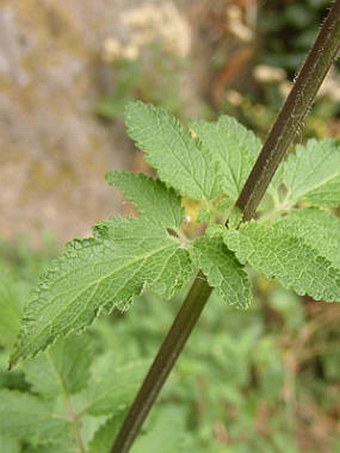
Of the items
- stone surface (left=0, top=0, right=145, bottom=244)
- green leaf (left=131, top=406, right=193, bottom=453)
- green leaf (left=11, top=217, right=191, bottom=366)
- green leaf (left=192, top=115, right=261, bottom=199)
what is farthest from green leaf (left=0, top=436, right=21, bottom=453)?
stone surface (left=0, top=0, right=145, bottom=244)

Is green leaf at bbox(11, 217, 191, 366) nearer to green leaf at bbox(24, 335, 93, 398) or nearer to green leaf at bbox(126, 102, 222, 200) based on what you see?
green leaf at bbox(126, 102, 222, 200)

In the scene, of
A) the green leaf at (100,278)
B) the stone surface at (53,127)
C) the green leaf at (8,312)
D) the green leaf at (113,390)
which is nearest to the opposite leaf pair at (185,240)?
the green leaf at (100,278)

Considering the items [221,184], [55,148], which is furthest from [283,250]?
[55,148]

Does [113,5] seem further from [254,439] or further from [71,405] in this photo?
[71,405]

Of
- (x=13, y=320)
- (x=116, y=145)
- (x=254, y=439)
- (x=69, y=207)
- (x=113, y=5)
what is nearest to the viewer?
(x=13, y=320)

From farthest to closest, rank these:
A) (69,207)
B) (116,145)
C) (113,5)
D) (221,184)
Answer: (113,5), (116,145), (69,207), (221,184)

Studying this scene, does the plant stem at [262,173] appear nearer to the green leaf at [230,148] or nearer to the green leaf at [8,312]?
the green leaf at [230,148]
